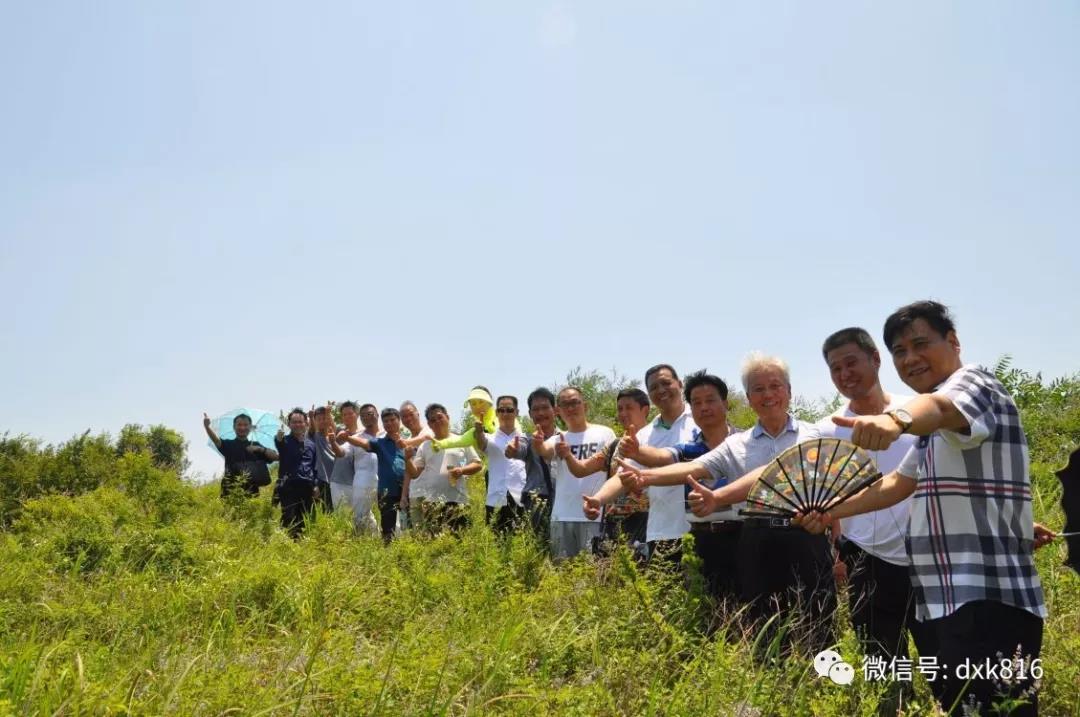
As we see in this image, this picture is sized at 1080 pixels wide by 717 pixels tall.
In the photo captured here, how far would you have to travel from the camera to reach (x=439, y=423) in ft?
27.4

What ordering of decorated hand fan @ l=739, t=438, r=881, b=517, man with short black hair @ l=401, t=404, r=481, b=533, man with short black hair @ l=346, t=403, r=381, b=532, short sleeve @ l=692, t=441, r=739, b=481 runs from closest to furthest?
1. decorated hand fan @ l=739, t=438, r=881, b=517
2. short sleeve @ l=692, t=441, r=739, b=481
3. man with short black hair @ l=401, t=404, r=481, b=533
4. man with short black hair @ l=346, t=403, r=381, b=532

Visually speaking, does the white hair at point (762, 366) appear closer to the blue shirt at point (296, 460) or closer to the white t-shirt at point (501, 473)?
the white t-shirt at point (501, 473)

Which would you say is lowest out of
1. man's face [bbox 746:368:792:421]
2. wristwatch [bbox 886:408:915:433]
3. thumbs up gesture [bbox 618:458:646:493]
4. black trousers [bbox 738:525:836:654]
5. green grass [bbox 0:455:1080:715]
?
green grass [bbox 0:455:1080:715]

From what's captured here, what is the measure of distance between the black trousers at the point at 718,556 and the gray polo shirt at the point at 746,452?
4.7 inches

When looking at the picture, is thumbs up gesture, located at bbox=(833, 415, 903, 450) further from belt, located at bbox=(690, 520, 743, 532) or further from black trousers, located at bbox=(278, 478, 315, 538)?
black trousers, located at bbox=(278, 478, 315, 538)

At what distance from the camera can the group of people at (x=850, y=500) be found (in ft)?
8.64

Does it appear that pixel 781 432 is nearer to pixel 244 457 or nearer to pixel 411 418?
pixel 411 418

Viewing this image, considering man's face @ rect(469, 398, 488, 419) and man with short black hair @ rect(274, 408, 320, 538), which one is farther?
man with short black hair @ rect(274, 408, 320, 538)

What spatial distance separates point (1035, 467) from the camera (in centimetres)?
831

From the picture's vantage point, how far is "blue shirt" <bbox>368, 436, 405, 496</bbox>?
28.7 ft

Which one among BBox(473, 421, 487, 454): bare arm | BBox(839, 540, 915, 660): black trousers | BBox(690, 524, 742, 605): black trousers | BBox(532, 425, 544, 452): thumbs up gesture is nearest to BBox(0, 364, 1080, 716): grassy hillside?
BBox(839, 540, 915, 660): black trousers

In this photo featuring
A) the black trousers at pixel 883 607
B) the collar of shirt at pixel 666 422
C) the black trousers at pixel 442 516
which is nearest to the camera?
the black trousers at pixel 883 607

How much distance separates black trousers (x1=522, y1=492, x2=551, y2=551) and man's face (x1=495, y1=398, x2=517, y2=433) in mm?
803

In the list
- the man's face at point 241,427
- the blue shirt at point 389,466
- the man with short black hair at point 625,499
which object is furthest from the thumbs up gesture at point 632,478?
the man's face at point 241,427
